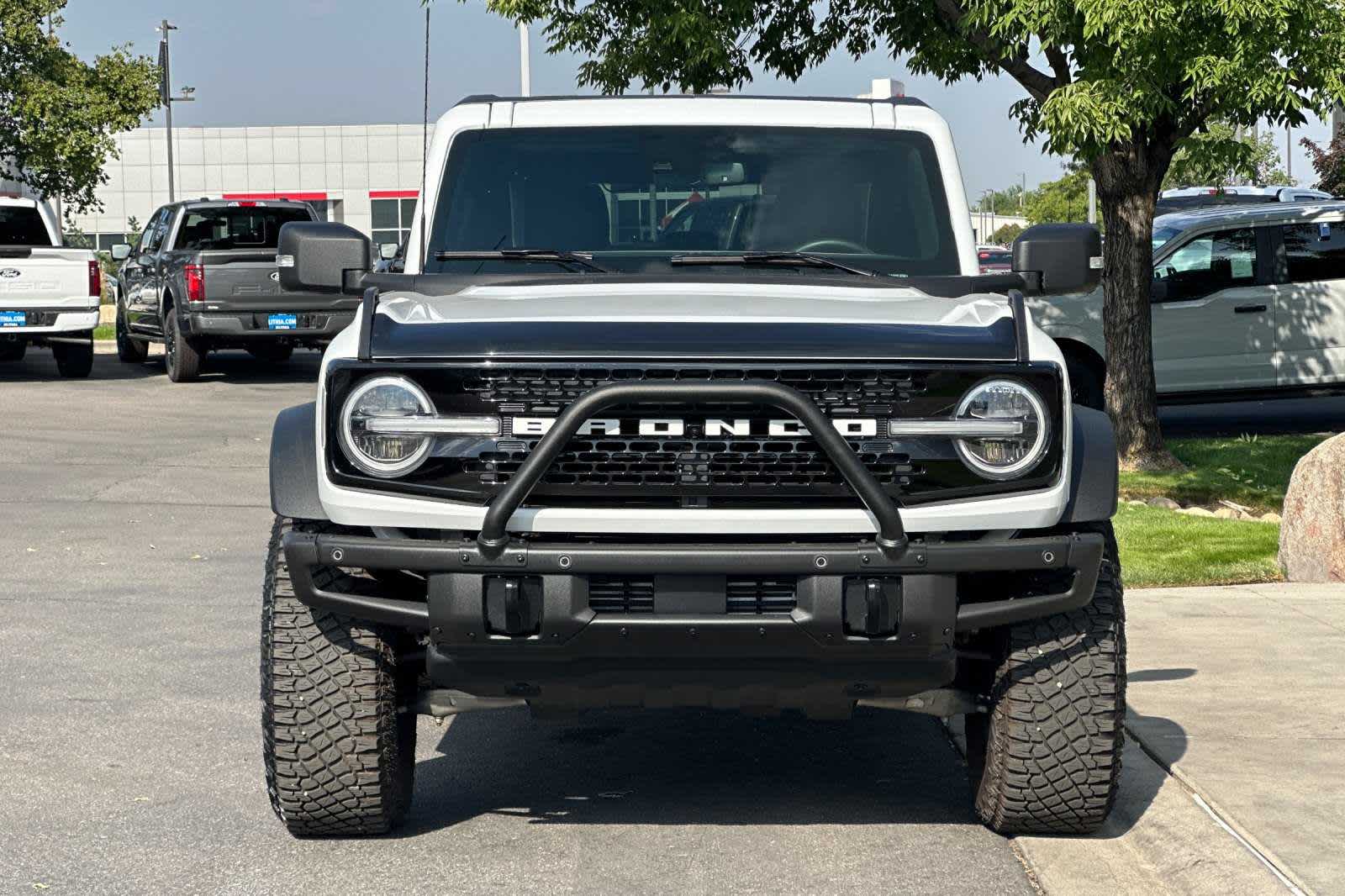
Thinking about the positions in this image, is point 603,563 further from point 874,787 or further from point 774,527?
point 874,787

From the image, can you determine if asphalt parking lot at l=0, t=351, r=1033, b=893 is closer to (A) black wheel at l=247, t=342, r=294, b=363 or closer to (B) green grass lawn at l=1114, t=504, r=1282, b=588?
(B) green grass lawn at l=1114, t=504, r=1282, b=588

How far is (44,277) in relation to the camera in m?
21.3

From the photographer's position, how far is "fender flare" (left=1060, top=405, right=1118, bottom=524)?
15.8 ft

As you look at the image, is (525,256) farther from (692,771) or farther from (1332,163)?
(1332,163)

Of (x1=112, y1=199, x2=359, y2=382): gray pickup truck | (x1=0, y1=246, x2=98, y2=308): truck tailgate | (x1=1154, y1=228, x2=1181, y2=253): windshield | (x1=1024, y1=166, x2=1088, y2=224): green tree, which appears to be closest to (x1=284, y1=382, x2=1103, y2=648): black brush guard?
(x1=1154, y1=228, x2=1181, y2=253): windshield

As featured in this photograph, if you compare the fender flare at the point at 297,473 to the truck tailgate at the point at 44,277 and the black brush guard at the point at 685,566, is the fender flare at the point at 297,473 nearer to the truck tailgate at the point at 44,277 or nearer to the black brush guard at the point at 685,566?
the black brush guard at the point at 685,566

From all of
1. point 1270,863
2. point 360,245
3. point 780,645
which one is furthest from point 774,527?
point 360,245

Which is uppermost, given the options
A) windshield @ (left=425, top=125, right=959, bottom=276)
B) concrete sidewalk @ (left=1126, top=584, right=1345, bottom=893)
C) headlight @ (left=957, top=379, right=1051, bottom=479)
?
windshield @ (left=425, top=125, right=959, bottom=276)

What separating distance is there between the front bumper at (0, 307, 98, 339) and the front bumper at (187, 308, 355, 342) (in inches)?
48.2

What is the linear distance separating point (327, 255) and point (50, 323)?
16.6 meters

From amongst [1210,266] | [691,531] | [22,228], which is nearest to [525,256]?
[691,531]

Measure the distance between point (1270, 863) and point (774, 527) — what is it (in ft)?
5.11

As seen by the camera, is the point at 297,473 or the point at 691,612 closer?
the point at 691,612

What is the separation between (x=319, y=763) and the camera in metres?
5.07
